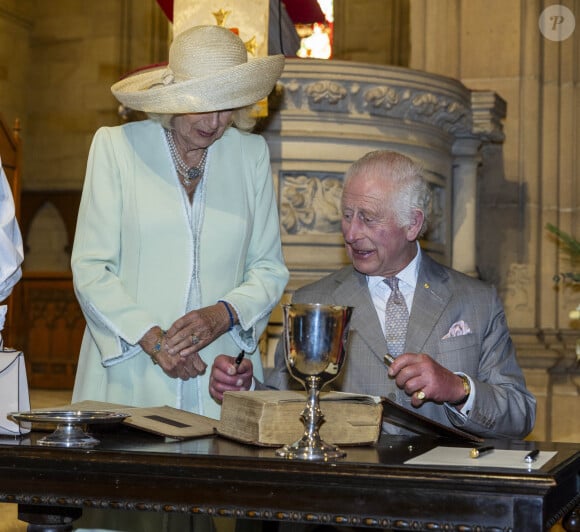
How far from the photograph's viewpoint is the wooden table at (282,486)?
6.06 feet

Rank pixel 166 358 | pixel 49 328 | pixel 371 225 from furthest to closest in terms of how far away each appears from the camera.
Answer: pixel 49 328
pixel 371 225
pixel 166 358

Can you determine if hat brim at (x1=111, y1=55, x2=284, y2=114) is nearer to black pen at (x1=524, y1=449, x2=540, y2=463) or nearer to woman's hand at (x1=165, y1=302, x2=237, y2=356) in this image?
woman's hand at (x1=165, y1=302, x2=237, y2=356)

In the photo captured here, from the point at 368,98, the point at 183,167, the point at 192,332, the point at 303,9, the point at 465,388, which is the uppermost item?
the point at 303,9

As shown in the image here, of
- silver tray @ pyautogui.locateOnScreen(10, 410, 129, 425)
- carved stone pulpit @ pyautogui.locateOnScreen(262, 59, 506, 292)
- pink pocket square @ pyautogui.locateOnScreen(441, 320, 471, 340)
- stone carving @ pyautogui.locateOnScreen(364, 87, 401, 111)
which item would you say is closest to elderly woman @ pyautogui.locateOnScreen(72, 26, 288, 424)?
pink pocket square @ pyautogui.locateOnScreen(441, 320, 471, 340)

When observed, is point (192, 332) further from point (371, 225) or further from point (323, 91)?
point (323, 91)

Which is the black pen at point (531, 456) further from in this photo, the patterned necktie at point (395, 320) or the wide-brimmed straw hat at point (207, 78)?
the wide-brimmed straw hat at point (207, 78)

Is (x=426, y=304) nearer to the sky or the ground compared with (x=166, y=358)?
nearer to the sky

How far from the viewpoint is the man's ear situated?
3078 mm

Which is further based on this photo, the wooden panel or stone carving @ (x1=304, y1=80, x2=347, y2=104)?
the wooden panel

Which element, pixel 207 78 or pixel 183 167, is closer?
pixel 207 78

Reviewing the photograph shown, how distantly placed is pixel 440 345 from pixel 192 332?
0.64 metres

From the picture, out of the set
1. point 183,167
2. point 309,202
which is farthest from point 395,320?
point 309,202

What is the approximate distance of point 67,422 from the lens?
7.27 ft

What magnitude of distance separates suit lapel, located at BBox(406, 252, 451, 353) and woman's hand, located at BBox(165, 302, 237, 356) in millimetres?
509
